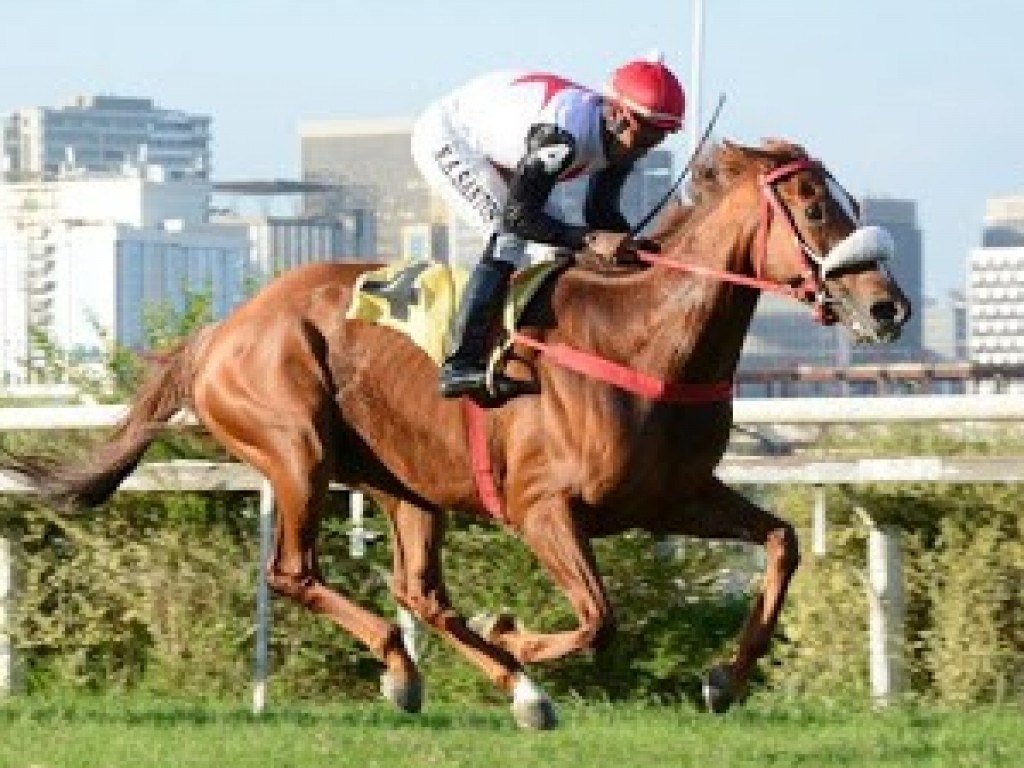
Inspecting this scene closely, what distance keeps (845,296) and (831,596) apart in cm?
180

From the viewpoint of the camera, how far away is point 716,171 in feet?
22.5

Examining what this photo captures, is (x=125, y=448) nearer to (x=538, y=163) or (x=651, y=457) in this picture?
(x=538, y=163)

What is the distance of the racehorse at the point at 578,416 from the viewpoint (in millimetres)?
6531

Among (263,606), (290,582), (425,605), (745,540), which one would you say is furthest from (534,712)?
(263,606)

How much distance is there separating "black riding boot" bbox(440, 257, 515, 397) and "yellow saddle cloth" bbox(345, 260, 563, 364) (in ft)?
0.15

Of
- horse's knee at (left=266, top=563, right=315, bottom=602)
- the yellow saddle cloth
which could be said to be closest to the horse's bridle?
→ the yellow saddle cloth

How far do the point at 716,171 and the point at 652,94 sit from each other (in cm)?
24

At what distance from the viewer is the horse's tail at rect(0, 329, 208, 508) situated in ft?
26.0

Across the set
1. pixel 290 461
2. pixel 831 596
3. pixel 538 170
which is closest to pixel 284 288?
pixel 290 461

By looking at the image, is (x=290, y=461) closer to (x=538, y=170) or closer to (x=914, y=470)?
(x=538, y=170)

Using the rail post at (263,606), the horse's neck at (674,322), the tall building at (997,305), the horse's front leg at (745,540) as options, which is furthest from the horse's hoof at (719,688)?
the tall building at (997,305)

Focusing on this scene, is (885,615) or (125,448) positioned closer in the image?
(885,615)

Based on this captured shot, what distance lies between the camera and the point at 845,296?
634 centimetres

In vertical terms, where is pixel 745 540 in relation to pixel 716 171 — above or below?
below
